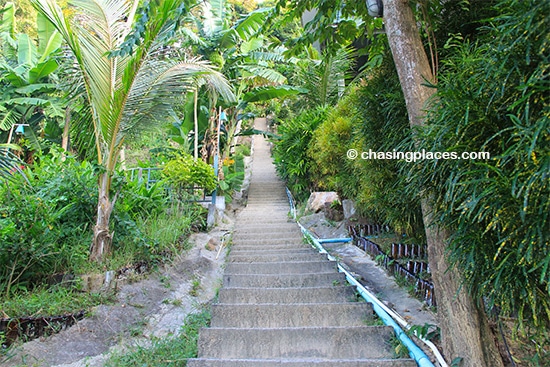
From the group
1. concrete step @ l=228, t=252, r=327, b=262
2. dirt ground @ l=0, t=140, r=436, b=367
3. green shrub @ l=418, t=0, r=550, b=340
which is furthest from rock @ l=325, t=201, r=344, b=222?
→ green shrub @ l=418, t=0, r=550, b=340

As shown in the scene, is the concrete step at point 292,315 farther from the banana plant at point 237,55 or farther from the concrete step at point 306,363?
the banana plant at point 237,55

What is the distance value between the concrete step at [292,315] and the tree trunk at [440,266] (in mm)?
1055

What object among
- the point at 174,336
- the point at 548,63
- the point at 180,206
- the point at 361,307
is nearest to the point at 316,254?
the point at 361,307

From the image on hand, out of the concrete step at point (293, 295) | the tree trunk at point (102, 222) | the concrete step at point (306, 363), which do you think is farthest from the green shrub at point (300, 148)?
the concrete step at point (306, 363)

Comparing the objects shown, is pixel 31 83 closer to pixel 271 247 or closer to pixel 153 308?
pixel 271 247

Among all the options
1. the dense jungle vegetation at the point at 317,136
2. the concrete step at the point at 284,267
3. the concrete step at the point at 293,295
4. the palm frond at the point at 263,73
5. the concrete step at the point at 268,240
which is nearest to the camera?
the dense jungle vegetation at the point at 317,136

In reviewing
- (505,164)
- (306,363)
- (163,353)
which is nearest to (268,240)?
(163,353)

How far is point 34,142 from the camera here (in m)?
8.15

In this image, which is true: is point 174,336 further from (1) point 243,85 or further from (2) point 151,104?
(1) point 243,85

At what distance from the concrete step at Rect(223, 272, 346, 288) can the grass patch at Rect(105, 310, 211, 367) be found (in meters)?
0.90

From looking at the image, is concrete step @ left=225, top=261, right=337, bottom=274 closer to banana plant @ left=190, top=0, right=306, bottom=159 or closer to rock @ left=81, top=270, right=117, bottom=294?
rock @ left=81, top=270, right=117, bottom=294

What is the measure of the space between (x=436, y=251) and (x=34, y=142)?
8661mm

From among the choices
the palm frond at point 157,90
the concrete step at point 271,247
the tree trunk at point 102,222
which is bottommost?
the concrete step at point 271,247

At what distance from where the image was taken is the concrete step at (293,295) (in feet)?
12.1
